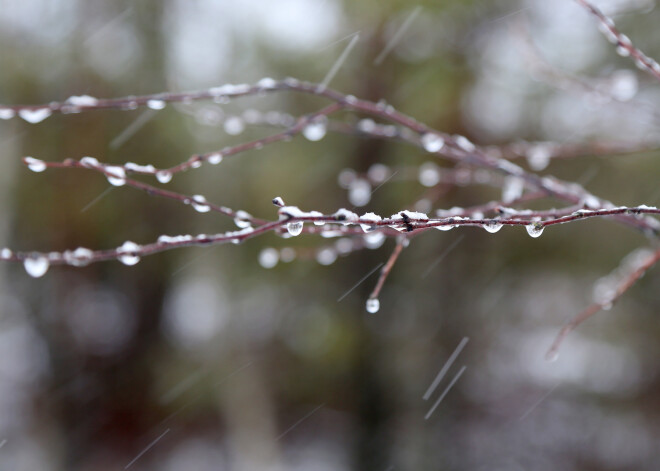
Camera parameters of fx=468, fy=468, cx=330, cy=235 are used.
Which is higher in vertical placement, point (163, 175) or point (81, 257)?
point (163, 175)

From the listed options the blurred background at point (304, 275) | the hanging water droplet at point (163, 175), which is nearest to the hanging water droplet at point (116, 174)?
the hanging water droplet at point (163, 175)

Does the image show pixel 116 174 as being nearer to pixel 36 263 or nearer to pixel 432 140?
pixel 36 263

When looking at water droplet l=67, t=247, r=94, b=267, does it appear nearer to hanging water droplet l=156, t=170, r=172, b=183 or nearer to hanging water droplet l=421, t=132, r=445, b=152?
hanging water droplet l=156, t=170, r=172, b=183

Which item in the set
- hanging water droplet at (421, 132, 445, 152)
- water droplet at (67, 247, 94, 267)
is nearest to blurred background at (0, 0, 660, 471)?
hanging water droplet at (421, 132, 445, 152)

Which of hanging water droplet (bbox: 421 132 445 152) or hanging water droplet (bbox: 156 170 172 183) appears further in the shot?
hanging water droplet (bbox: 421 132 445 152)

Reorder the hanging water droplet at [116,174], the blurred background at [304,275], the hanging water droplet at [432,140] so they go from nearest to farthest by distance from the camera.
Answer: the hanging water droplet at [116,174] < the hanging water droplet at [432,140] < the blurred background at [304,275]

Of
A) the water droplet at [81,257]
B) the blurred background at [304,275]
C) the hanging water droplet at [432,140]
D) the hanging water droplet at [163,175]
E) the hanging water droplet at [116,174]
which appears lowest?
the blurred background at [304,275]

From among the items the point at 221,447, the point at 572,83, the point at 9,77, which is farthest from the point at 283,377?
the point at 572,83

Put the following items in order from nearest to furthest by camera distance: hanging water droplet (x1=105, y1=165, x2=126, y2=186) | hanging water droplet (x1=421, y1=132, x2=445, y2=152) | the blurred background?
hanging water droplet (x1=105, y1=165, x2=126, y2=186), hanging water droplet (x1=421, y1=132, x2=445, y2=152), the blurred background

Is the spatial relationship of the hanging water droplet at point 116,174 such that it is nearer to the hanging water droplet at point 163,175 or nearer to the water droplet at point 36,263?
the hanging water droplet at point 163,175

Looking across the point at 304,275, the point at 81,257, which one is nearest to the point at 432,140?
the point at 81,257
